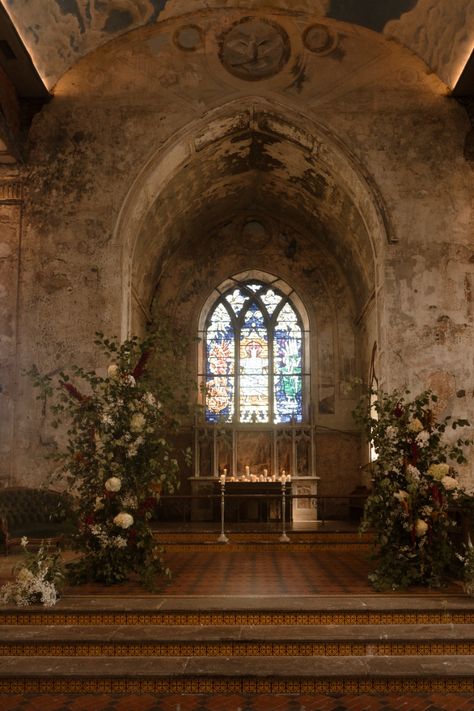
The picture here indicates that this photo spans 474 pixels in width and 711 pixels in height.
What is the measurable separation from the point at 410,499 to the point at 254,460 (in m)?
7.87

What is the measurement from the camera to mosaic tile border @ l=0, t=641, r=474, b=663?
19.1 ft

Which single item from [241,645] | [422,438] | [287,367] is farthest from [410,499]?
[287,367]

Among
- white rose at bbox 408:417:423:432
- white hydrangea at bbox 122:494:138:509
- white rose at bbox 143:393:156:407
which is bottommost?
white hydrangea at bbox 122:494:138:509

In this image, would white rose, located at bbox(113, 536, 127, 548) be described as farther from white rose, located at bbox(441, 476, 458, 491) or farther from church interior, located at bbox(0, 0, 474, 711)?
white rose, located at bbox(441, 476, 458, 491)

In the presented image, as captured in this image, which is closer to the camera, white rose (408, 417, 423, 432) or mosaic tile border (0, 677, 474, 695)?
mosaic tile border (0, 677, 474, 695)

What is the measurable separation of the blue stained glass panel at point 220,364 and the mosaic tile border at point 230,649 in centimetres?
959

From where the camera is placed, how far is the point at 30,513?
33.6 feet

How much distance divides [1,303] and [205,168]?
14.9ft

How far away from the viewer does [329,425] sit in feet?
49.7

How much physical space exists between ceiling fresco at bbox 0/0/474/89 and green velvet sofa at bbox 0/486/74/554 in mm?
6452

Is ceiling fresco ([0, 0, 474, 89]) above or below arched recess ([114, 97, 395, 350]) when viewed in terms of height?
above

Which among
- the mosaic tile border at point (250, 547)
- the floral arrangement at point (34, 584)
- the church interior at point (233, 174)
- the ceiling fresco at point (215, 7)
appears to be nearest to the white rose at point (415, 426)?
the church interior at point (233, 174)

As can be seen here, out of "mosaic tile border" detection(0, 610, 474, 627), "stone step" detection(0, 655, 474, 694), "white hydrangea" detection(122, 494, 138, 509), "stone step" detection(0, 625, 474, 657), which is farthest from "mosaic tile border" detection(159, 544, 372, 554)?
"stone step" detection(0, 655, 474, 694)

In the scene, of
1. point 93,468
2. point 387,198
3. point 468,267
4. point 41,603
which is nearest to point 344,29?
point 387,198
